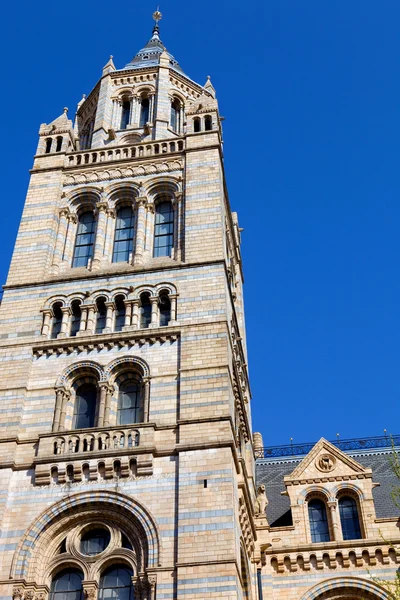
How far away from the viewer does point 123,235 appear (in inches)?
1236

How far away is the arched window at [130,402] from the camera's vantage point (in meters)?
25.5

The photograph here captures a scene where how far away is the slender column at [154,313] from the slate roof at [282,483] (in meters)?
8.13

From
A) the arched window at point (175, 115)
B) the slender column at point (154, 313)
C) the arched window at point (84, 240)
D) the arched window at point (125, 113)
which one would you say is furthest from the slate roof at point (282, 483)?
the arched window at point (125, 113)

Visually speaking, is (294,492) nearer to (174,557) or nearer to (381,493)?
(381,493)

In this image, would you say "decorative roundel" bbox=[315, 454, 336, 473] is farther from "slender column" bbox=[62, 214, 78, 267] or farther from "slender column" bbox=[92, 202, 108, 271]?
"slender column" bbox=[62, 214, 78, 267]

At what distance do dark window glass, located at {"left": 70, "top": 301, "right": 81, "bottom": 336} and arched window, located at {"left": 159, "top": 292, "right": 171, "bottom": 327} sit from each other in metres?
2.71

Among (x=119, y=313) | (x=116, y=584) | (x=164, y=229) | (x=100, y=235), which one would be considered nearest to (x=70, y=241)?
(x=100, y=235)

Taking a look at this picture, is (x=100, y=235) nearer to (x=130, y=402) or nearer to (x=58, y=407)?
(x=130, y=402)

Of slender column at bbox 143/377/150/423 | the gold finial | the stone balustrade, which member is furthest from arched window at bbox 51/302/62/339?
the gold finial

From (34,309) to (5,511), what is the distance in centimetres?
740

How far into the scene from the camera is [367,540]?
90.0 feet

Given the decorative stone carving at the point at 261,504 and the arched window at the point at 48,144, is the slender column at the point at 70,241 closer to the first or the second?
the arched window at the point at 48,144

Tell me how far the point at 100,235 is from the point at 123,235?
34.5 inches

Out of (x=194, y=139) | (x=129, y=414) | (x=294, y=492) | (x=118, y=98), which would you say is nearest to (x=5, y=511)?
(x=129, y=414)
